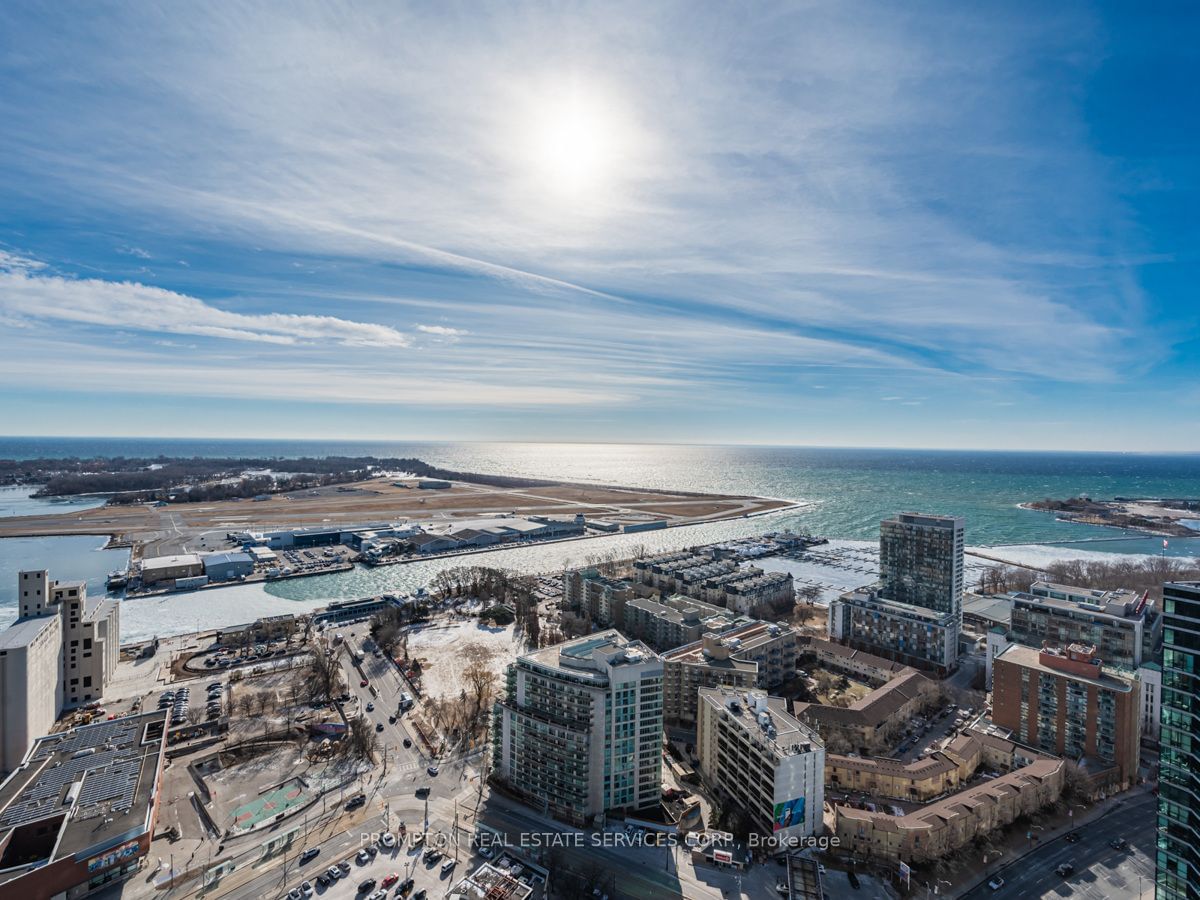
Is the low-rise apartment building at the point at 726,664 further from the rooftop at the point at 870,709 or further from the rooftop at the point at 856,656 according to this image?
the rooftop at the point at 856,656

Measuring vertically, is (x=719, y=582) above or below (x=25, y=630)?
below

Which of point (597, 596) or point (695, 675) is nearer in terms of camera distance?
point (695, 675)

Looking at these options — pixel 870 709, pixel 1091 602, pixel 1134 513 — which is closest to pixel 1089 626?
pixel 1091 602

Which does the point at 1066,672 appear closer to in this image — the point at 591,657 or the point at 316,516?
the point at 591,657

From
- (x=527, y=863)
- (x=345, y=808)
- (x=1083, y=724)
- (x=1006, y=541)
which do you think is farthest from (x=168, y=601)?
(x=1006, y=541)

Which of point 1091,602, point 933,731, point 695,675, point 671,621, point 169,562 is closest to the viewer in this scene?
point 933,731

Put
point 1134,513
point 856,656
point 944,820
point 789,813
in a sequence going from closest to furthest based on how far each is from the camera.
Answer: point 944,820 → point 789,813 → point 856,656 → point 1134,513

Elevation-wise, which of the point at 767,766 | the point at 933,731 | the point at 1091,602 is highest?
the point at 1091,602

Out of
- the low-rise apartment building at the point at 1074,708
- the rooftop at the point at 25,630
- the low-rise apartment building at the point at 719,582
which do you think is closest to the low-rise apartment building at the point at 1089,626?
the low-rise apartment building at the point at 1074,708
